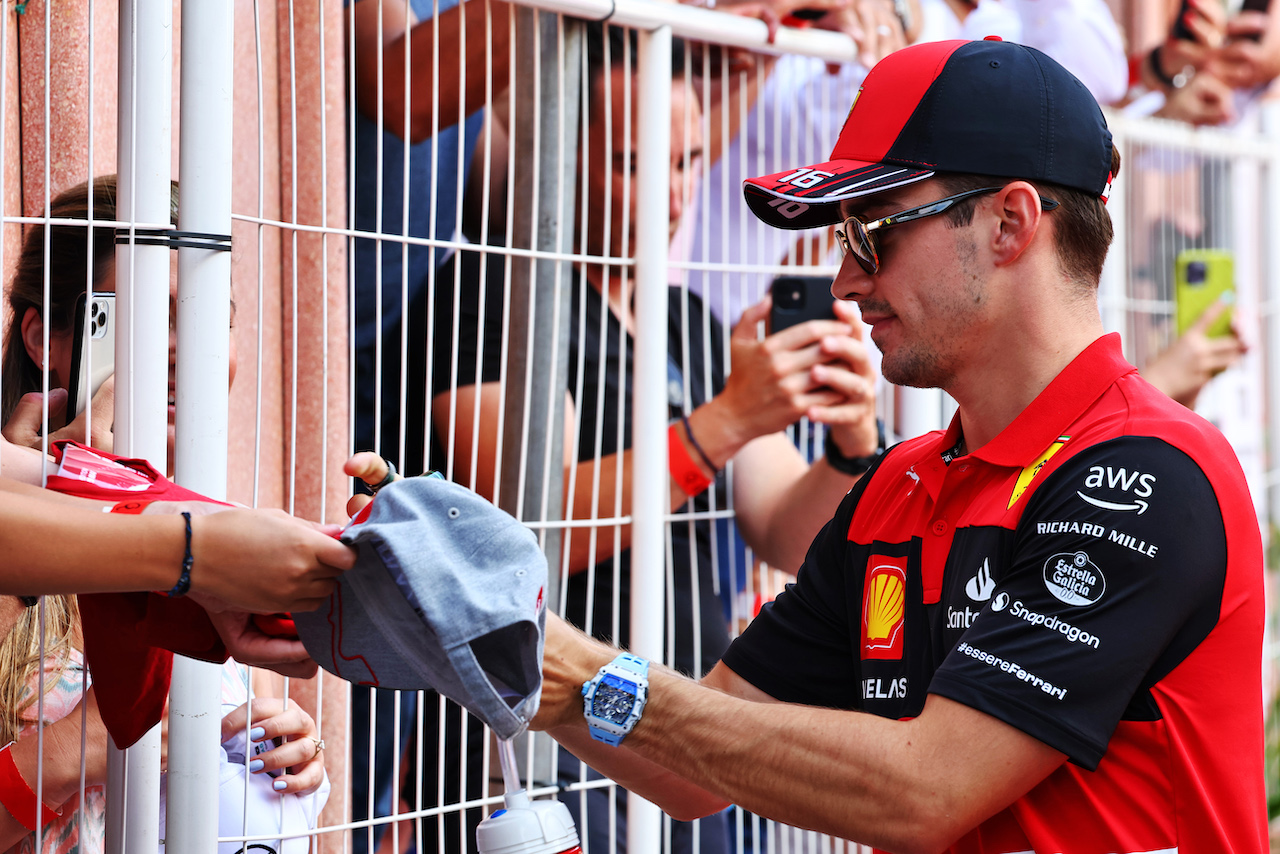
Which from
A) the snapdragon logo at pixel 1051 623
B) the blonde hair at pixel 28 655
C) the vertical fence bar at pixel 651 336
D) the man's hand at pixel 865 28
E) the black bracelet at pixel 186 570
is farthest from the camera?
the man's hand at pixel 865 28

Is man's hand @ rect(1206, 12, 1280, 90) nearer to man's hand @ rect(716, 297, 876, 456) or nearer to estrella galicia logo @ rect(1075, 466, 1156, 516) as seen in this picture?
man's hand @ rect(716, 297, 876, 456)

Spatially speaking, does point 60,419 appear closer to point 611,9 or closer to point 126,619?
point 126,619

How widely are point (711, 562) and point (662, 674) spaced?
3.38 feet

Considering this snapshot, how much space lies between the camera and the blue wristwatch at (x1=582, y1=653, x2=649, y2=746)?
1.33m

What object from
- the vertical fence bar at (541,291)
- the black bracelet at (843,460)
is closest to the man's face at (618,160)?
the vertical fence bar at (541,291)

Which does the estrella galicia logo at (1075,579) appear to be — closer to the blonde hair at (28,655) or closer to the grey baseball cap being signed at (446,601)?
the grey baseball cap being signed at (446,601)

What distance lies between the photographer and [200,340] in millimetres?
1478

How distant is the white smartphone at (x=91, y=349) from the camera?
1479mm

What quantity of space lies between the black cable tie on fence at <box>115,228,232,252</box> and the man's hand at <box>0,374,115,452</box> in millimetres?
184

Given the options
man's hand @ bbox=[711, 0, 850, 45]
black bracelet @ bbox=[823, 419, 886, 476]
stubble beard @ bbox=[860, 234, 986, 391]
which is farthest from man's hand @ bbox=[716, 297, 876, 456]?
stubble beard @ bbox=[860, 234, 986, 391]

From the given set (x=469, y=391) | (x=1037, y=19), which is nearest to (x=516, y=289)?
(x=469, y=391)

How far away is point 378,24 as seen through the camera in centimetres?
184

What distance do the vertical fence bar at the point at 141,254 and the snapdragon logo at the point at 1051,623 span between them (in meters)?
1.00

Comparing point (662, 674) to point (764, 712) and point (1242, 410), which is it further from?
point (1242, 410)
